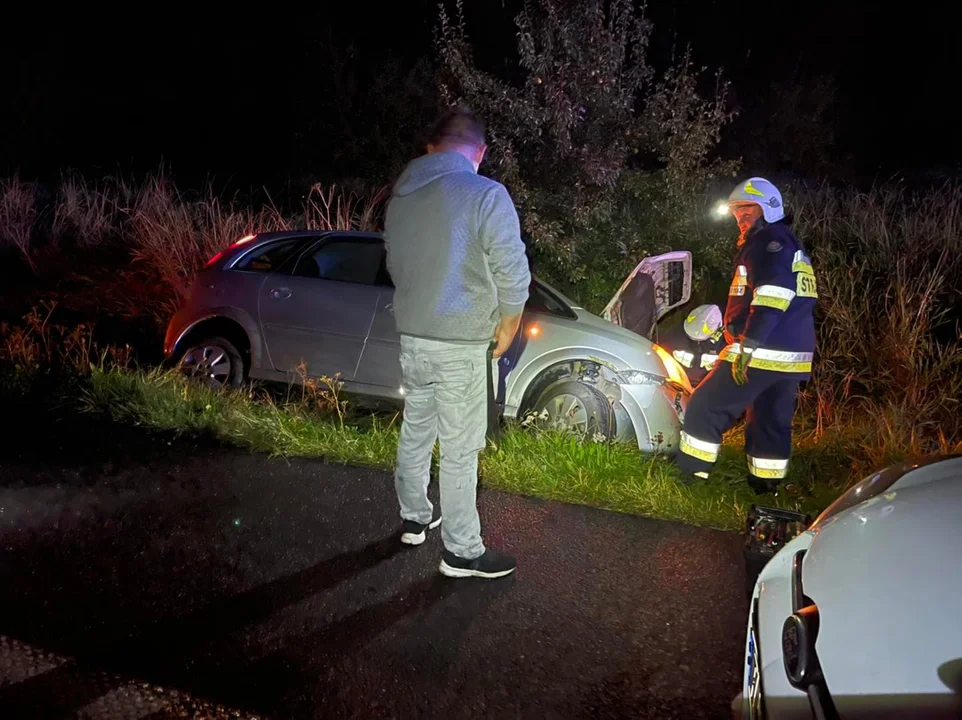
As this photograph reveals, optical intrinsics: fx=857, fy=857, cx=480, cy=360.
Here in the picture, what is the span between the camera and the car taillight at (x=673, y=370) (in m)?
5.41

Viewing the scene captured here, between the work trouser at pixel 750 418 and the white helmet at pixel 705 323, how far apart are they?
0.31 meters

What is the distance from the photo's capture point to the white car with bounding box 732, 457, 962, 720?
66.5 inches

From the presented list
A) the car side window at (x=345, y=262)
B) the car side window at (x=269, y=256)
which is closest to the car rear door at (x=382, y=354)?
the car side window at (x=345, y=262)

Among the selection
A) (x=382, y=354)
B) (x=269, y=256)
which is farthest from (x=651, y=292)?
(x=269, y=256)

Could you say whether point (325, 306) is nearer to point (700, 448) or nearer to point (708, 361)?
point (708, 361)

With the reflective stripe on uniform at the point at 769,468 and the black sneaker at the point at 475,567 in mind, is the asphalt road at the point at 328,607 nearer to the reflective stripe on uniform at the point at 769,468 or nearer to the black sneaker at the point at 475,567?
the black sneaker at the point at 475,567

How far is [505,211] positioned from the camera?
3.43 meters

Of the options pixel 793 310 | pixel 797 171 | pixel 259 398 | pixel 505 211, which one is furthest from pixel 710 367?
pixel 797 171

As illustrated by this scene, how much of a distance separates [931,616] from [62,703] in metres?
2.66

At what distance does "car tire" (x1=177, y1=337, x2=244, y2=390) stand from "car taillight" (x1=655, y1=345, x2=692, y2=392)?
10.3ft

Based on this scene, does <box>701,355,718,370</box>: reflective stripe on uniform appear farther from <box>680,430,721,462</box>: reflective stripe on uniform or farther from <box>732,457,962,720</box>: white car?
<box>732,457,962,720</box>: white car

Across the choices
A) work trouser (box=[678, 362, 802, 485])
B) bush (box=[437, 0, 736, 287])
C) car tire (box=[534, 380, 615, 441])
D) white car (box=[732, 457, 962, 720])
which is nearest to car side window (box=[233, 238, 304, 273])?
bush (box=[437, 0, 736, 287])

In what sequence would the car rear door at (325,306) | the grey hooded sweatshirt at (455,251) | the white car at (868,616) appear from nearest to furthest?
the white car at (868,616) → the grey hooded sweatshirt at (455,251) → the car rear door at (325,306)

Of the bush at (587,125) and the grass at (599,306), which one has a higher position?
the bush at (587,125)
